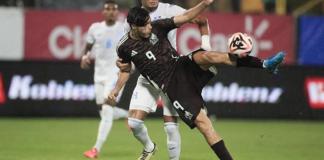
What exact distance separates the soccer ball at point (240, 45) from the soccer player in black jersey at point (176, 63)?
0.06 m

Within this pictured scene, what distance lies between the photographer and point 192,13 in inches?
369

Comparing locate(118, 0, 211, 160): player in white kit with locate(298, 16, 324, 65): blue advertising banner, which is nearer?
locate(118, 0, 211, 160): player in white kit

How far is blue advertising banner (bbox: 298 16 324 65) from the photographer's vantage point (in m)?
21.4

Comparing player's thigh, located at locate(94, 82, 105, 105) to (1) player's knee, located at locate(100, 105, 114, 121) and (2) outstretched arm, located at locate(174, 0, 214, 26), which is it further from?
(2) outstretched arm, located at locate(174, 0, 214, 26)

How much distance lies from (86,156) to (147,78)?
2.26 m

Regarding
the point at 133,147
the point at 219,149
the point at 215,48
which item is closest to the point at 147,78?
the point at 219,149

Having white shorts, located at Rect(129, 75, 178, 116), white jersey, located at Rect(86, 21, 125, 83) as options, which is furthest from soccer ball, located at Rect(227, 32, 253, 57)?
white jersey, located at Rect(86, 21, 125, 83)

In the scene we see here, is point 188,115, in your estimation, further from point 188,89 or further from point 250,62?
point 250,62

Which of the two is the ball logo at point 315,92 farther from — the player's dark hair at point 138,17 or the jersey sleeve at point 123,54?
the player's dark hair at point 138,17

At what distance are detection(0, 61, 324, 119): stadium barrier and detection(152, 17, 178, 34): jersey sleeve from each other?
8858 millimetres

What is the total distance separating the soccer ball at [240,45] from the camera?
8977 millimetres

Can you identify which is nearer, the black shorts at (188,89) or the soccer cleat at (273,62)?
the soccer cleat at (273,62)

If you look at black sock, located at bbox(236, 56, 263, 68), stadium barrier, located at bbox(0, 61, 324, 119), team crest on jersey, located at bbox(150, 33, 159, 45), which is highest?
black sock, located at bbox(236, 56, 263, 68)

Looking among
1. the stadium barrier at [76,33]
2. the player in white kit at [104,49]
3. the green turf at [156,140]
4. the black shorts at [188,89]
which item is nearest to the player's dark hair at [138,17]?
the black shorts at [188,89]
